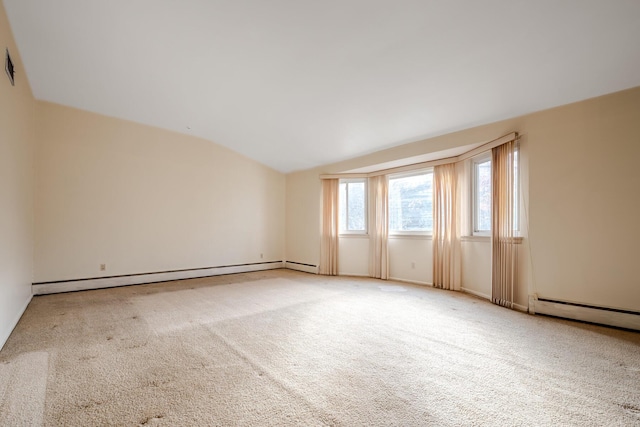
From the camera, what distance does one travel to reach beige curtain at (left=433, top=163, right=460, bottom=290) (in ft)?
14.8

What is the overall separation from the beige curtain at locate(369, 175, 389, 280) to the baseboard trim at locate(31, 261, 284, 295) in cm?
258

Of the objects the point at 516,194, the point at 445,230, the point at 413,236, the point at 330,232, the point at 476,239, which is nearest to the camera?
the point at 516,194

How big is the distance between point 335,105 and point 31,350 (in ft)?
12.7

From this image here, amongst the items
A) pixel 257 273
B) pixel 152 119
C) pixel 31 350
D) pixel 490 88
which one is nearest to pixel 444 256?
pixel 490 88

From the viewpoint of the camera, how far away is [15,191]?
2953 millimetres

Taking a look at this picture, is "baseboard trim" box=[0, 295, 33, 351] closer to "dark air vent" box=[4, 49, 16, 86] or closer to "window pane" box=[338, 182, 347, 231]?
"dark air vent" box=[4, 49, 16, 86]

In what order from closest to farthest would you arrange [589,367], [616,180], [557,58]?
[589,367], [557,58], [616,180]

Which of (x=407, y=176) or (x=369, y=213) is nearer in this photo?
(x=407, y=176)

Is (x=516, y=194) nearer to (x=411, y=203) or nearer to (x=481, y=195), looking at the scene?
(x=481, y=195)

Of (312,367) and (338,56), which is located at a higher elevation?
(338,56)

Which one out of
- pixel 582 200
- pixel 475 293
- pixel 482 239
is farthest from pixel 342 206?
pixel 582 200

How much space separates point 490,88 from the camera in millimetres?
2982

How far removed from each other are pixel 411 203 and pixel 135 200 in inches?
195

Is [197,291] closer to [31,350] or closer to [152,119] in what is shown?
[31,350]
